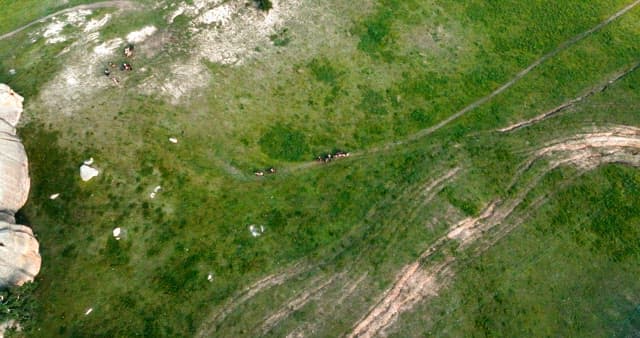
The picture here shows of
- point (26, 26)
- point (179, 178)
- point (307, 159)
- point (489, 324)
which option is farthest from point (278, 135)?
point (26, 26)

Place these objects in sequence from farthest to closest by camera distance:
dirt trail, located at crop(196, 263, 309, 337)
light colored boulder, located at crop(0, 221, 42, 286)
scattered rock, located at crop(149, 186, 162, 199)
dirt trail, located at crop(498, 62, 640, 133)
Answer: dirt trail, located at crop(498, 62, 640, 133)
scattered rock, located at crop(149, 186, 162, 199)
dirt trail, located at crop(196, 263, 309, 337)
light colored boulder, located at crop(0, 221, 42, 286)

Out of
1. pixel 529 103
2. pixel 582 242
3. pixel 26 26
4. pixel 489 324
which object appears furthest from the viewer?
pixel 26 26

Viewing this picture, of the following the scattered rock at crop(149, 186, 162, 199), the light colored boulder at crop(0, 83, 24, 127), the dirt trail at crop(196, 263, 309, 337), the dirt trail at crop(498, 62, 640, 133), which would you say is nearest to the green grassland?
the dirt trail at crop(196, 263, 309, 337)

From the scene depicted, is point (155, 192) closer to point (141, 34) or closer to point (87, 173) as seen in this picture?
point (87, 173)

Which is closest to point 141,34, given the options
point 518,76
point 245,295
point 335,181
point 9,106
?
point 9,106

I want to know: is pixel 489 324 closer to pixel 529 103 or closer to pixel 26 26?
pixel 529 103

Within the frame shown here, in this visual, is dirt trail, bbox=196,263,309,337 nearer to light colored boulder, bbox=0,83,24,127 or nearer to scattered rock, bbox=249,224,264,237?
scattered rock, bbox=249,224,264,237

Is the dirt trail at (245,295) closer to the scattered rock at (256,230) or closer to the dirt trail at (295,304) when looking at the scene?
the dirt trail at (295,304)
